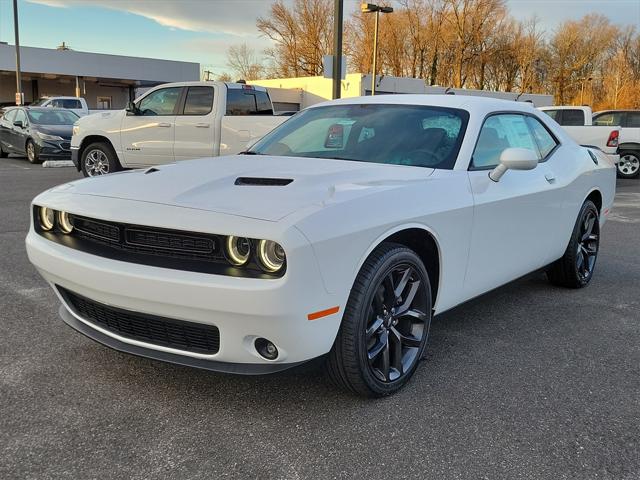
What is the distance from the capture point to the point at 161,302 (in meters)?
2.47

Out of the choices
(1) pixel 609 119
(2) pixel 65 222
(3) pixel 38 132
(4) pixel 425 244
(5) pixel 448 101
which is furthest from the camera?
(1) pixel 609 119

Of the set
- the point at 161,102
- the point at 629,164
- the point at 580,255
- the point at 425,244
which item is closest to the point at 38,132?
the point at 161,102

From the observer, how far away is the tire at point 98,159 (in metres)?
10.8

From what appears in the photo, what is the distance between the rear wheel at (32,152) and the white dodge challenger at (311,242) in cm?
1350

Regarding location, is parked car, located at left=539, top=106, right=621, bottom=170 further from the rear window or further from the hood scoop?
the hood scoop

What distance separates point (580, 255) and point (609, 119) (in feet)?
44.3

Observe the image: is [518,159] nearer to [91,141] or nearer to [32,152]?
[91,141]

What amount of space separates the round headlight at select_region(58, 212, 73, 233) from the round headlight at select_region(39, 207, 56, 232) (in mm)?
83

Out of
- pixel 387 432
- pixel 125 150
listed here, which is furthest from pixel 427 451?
pixel 125 150

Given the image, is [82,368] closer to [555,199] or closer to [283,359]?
[283,359]

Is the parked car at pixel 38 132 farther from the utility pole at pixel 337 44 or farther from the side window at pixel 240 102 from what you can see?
the utility pole at pixel 337 44

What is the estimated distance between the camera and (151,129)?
10.4 meters

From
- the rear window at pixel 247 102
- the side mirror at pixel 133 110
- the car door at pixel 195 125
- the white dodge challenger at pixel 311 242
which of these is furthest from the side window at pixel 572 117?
the white dodge challenger at pixel 311 242

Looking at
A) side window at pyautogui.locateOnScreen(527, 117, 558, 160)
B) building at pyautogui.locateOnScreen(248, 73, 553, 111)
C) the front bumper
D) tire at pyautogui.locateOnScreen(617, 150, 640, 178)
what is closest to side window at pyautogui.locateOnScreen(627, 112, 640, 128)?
tire at pyautogui.locateOnScreen(617, 150, 640, 178)
